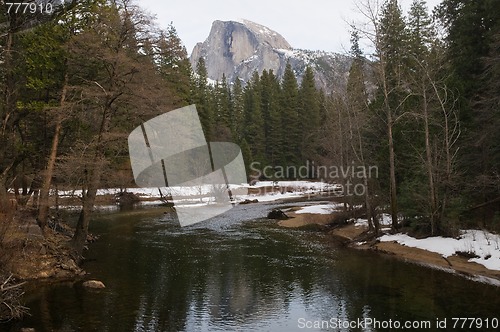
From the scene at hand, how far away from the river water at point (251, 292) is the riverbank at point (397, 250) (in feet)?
2.47

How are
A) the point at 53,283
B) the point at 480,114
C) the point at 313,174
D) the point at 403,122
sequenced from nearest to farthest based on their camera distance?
the point at 53,283 → the point at 480,114 → the point at 403,122 → the point at 313,174

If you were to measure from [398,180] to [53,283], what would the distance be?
19.9m

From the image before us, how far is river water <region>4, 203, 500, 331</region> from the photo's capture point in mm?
10891

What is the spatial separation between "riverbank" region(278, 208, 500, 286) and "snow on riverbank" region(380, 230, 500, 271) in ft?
0.75

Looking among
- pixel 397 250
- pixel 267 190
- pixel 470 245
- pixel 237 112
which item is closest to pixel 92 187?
pixel 397 250

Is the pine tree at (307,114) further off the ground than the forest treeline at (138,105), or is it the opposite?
the pine tree at (307,114)

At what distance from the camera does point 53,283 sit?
14172 mm

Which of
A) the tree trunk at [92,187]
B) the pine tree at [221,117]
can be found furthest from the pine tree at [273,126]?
the tree trunk at [92,187]

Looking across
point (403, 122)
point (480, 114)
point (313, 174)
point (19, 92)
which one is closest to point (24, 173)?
point (19, 92)

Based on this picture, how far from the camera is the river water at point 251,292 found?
35.7 feet

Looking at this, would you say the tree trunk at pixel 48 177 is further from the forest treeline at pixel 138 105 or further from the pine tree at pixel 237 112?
the pine tree at pixel 237 112

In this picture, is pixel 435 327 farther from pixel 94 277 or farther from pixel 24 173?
pixel 24 173

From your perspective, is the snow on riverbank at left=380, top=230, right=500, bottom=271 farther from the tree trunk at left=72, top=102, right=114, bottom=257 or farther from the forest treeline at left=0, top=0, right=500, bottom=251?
the tree trunk at left=72, top=102, right=114, bottom=257

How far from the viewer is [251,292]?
44.5 feet
